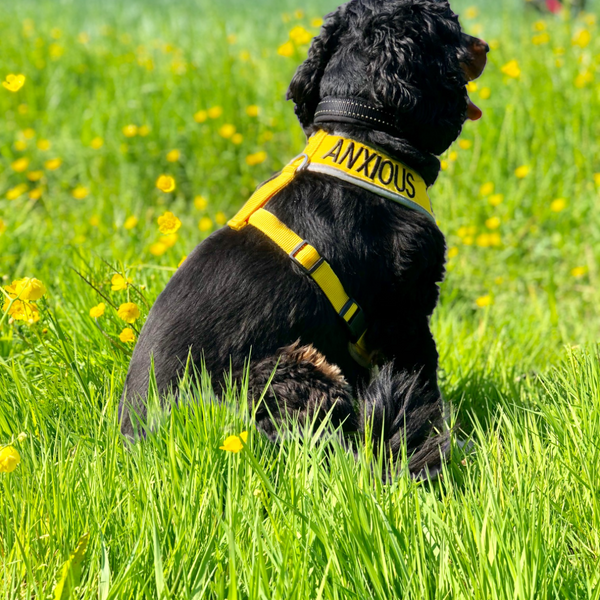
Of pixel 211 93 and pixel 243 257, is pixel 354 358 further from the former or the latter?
pixel 211 93

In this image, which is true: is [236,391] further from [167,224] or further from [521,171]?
[521,171]

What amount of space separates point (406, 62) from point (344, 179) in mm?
416

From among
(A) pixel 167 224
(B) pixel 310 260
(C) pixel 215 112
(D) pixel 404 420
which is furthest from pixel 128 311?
(C) pixel 215 112

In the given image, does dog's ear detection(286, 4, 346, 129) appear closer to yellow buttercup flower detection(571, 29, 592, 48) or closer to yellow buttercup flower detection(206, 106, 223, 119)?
yellow buttercup flower detection(206, 106, 223, 119)

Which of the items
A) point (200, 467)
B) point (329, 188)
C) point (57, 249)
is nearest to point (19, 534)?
point (200, 467)

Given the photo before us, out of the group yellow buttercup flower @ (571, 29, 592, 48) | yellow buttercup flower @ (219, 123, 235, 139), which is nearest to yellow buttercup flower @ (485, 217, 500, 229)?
yellow buttercup flower @ (571, 29, 592, 48)

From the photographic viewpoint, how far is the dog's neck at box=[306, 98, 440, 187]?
2.18 metres

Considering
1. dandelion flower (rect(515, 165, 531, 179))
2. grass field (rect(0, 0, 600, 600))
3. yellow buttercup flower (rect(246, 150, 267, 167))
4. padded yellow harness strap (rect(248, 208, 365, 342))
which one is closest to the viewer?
grass field (rect(0, 0, 600, 600))

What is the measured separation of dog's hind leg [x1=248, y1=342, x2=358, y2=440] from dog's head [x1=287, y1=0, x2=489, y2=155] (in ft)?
2.73

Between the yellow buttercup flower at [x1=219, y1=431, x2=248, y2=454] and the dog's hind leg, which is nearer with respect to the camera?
the yellow buttercup flower at [x1=219, y1=431, x2=248, y2=454]

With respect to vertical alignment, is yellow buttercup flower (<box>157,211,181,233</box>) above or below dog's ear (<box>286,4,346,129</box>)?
below

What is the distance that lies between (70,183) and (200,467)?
13.3 feet

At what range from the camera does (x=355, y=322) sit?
2113 mm

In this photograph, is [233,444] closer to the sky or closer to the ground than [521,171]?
closer to the ground
